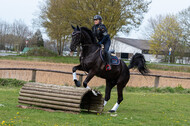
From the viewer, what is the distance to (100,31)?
Answer: 7.71m

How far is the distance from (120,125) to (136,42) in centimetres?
6448

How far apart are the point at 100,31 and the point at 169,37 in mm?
42886

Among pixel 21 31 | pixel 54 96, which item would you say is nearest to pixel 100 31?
pixel 54 96

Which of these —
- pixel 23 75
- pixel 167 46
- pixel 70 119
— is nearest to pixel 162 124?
pixel 70 119

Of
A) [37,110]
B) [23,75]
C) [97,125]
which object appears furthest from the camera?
[23,75]

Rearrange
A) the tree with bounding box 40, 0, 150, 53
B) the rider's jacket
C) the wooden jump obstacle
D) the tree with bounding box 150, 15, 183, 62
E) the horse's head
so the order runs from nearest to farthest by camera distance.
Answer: the wooden jump obstacle → the horse's head → the rider's jacket → the tree with bounding box 40, 0, 150, 53 → the tree with bounding box 150, 15, 183, 62

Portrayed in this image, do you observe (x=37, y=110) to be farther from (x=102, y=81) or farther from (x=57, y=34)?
(x=57, y=34)

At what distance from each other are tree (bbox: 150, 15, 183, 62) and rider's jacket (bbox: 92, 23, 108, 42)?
41.5 meters

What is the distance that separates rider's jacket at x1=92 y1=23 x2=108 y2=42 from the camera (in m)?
7.65

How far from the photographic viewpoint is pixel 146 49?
63469 mm

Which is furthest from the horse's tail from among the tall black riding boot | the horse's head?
the horse's head

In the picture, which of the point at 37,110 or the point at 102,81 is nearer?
the point at 37,110

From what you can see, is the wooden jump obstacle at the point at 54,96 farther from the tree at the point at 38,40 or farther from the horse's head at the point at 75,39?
the tree at the point at 38,40

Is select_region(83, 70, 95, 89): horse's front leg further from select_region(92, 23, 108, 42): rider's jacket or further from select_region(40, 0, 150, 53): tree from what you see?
select_region(40, 0, 150, 53): tree
